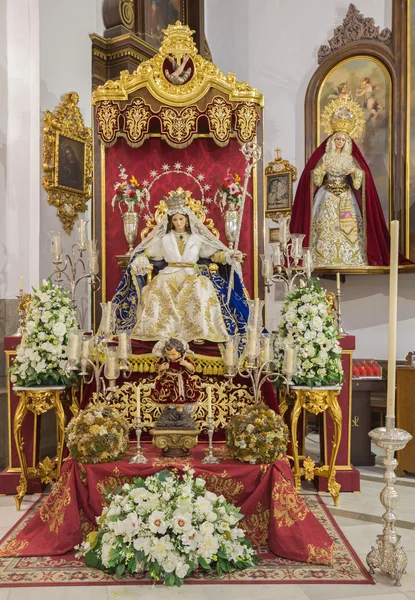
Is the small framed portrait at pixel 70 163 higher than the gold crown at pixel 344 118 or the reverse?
the reverse

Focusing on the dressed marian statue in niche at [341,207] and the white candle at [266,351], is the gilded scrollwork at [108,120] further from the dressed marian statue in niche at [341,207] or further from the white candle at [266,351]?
the white candle at [266,351]

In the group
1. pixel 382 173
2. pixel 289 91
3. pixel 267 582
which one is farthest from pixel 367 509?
pixel 289 91

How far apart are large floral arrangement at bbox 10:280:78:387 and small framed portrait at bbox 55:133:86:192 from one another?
274cm

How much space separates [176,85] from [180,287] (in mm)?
2459

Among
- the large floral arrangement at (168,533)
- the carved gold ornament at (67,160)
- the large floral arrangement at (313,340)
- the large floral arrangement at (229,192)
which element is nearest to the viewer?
the large floral arrangement at (168,533)

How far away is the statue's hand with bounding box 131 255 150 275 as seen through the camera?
20.6 feet

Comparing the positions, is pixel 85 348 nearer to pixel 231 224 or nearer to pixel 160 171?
pixel 231 224

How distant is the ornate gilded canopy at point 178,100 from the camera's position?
22.6 feet

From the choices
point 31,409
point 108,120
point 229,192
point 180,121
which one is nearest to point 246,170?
point 229,192

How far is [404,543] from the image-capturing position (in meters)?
4.61

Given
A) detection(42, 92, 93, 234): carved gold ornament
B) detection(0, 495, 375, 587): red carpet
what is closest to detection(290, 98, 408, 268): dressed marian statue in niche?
detection(42, 92, 93, 234): carved gold ornament

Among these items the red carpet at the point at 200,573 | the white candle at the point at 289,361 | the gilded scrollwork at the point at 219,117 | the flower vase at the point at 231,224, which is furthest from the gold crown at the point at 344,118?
the red carpet at the point at 200,573

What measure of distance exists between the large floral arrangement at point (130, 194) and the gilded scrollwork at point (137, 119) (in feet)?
1.47

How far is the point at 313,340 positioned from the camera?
5.55m
